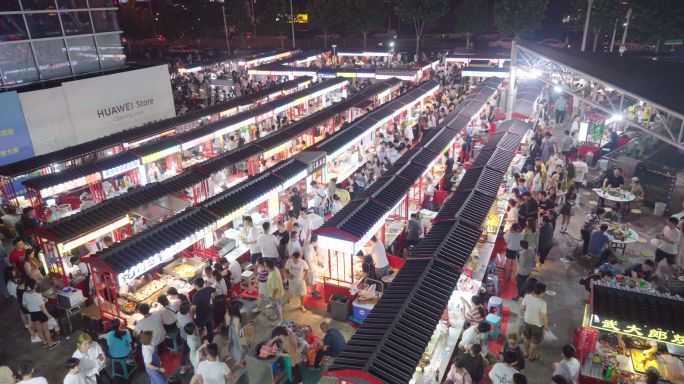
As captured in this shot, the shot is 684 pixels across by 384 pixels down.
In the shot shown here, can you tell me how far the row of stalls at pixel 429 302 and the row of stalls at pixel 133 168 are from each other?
1067 cm

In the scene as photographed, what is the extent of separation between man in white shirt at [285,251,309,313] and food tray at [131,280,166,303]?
124 inches

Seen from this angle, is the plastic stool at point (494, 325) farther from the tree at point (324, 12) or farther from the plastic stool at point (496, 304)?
the tree at point (324, 12)

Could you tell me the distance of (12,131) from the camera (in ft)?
56.2

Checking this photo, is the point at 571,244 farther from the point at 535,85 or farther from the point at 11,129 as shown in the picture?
the point at 11,129

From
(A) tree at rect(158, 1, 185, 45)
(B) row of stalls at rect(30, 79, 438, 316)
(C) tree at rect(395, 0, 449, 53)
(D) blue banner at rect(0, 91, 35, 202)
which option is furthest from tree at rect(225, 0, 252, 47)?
(B) row of stalls at rect(30, 79, 438, 316)

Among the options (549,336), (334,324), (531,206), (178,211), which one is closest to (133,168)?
(178,211)

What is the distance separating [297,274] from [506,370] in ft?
16.6

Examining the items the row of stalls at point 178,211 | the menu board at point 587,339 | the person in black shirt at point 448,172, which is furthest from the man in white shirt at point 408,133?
the menu board at point 587,339

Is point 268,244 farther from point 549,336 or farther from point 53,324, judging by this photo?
point 549,336

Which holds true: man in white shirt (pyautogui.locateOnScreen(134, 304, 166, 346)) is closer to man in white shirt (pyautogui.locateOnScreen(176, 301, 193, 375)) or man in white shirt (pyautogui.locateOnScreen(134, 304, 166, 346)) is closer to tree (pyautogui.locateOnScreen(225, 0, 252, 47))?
man in white shirt (pyautogui.locateOnScreen(176, 301, 193, 375))

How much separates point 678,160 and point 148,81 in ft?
79.9

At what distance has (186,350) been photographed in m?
9.01

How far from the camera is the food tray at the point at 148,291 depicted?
10.3m

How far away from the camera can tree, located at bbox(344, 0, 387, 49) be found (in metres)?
47.8
